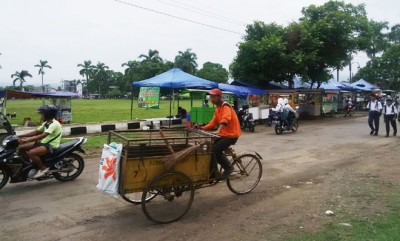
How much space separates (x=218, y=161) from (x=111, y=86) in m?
88.4

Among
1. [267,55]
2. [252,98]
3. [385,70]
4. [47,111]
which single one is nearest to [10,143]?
[47,111]

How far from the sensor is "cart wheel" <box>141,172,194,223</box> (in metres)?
4.66

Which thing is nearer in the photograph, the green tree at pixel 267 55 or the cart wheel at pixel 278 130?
the cart wheel at pixel 278 130

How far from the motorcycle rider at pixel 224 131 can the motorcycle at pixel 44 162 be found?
2.94m

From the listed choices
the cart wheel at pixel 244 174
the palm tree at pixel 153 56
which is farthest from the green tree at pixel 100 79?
the cart wheel at pixel 244 174

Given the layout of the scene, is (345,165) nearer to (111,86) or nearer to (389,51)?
(389,51)

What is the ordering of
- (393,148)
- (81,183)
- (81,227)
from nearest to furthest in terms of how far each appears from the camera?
(81,227) → (81,183) → (393,148)

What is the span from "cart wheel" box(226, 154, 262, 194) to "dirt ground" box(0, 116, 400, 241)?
146 mm

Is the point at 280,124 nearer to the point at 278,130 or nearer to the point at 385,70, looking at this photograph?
the point at 278,130

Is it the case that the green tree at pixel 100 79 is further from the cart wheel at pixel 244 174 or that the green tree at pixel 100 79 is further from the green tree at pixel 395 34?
the cart wheel at pixel 244 174

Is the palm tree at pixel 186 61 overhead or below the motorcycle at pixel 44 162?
overhead

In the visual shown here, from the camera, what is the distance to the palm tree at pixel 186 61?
7462cm

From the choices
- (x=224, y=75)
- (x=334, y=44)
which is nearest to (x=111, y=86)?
(x=224, y=75)

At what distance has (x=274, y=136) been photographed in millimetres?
13984
